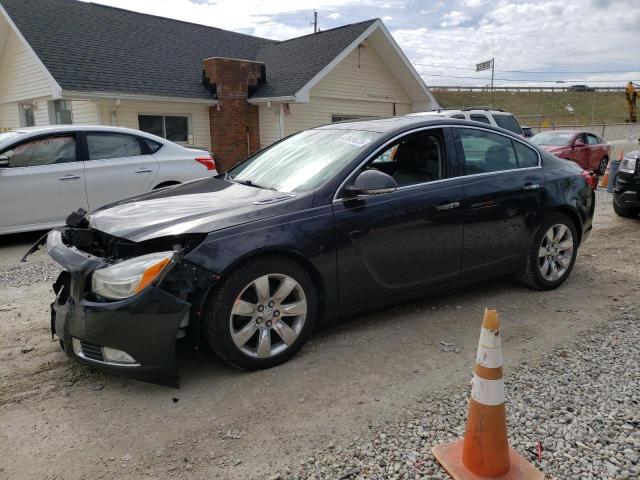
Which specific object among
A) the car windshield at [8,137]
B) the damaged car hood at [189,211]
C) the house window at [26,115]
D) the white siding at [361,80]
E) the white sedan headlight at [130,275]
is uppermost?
the white siding at [361,80]

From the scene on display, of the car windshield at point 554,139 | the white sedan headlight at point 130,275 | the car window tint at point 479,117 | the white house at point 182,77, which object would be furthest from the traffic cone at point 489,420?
the car windshield at point 554,139

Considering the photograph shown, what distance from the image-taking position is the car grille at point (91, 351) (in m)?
3.12

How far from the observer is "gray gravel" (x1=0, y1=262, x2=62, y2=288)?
5620 mm

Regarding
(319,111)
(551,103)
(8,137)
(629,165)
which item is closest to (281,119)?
(319,111)

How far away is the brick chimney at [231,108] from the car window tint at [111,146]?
747cm

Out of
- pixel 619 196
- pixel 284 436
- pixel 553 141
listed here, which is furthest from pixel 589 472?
pixel 553 141

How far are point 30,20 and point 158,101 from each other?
3935mm

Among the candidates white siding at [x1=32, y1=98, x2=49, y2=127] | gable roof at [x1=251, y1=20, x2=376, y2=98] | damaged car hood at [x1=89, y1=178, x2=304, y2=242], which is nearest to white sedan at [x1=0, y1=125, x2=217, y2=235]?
damaged car hood at [x1=89, y1=178, x2=304, y2=242]

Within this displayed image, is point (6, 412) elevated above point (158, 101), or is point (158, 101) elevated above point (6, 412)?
point (158, 101)

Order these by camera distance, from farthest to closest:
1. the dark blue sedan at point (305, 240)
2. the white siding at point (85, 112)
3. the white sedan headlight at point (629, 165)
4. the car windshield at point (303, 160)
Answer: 1. the white siding at point (85, 112)
2. the white sedan headlight at point (629, 165)
3. the car windshield at point (303, 160)
4. the dark blue sedan at point (305, 240)

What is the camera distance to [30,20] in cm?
1401

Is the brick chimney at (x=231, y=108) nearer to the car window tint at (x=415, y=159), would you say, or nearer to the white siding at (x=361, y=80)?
the white siding at (x=361, y=80)

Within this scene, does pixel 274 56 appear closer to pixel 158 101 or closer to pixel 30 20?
pixel 158 101

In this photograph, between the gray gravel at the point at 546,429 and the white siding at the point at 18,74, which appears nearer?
the gray gravel at the point at 546,429
